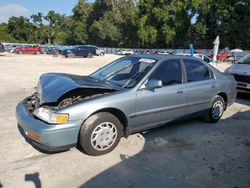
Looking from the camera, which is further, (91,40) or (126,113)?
(91,40)

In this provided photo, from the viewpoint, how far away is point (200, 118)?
6.30 metres

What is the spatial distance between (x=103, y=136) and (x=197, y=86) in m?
2.33

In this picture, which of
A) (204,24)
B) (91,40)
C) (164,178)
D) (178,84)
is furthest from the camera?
(91,40)

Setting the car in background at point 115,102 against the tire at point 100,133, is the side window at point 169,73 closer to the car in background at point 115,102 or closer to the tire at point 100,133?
the car in background at point 115,102

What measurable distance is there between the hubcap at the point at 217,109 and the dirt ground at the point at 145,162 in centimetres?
57

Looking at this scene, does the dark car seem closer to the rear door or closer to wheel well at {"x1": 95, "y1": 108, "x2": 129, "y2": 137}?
the rear door

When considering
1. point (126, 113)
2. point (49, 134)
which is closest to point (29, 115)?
point (49, 134)

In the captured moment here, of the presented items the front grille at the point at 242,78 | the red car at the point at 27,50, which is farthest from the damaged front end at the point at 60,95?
the red car at the point at 27,50

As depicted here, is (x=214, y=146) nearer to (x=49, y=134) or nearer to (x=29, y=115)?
(x=49, y=134)

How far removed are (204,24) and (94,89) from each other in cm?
5331

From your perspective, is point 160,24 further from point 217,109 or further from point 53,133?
point 53,133

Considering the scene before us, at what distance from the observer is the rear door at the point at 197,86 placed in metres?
5.44

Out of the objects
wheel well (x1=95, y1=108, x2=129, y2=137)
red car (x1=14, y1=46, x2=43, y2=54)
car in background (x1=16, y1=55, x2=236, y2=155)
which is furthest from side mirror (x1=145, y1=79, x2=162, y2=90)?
red car (x1=14, y1=46, x2=43, y2=54)

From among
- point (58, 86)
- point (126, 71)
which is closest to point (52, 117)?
point (58, 86)
